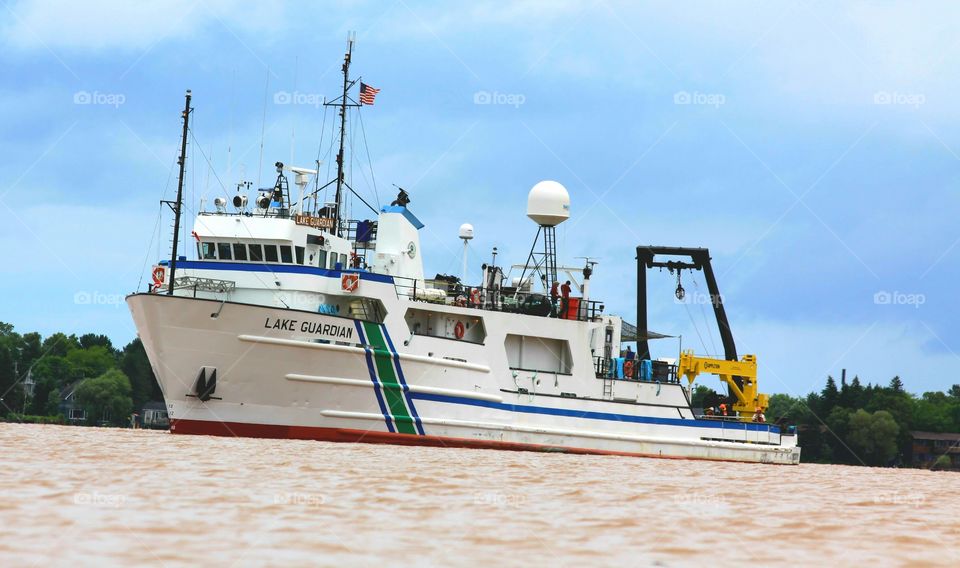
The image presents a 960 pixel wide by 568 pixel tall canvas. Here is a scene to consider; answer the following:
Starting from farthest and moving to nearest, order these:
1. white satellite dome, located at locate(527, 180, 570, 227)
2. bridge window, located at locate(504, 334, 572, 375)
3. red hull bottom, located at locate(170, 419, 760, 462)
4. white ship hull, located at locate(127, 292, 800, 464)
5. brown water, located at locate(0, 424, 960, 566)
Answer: white satellite dome, located at locate(527, 180, 570, 227) < bridge window, located at locate(504, 334, 572, 375) < red hull bottom, located at locate(170, 419, 760, 462) < white ship hull, located at locate(127, 292, 800, 464) < brown water, located at locate(0, 424, 960, 566)

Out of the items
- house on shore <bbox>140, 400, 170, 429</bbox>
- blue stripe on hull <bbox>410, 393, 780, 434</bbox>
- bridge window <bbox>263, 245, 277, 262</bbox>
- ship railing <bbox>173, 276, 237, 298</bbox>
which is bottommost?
blue stripe on hull <bbox>410, 393, 780, 434</bbox>

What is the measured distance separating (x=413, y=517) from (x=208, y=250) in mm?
21407

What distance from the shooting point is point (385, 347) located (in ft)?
104

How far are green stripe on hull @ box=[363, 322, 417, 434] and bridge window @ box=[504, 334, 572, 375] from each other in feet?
15.6

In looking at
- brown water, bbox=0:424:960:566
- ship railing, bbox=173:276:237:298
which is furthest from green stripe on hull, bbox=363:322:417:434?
brown water, bbox=0:424:960:566

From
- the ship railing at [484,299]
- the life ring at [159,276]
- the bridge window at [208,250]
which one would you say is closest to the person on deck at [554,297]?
the ship railing at [484,299]

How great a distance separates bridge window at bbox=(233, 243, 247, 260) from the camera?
32.5m

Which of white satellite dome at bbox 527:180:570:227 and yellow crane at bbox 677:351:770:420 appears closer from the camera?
white satellite dome at bbox 527:180:570:227

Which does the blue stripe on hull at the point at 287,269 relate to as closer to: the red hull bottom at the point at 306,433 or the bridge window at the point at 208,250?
the bridge window at the point at 208,250

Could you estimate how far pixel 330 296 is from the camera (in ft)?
106

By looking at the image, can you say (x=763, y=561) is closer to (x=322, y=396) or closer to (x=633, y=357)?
(x=322, y=396)

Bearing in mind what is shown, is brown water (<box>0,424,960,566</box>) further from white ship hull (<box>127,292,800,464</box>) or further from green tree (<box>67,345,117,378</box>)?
green tree (<box>67,345,117,378</box>)

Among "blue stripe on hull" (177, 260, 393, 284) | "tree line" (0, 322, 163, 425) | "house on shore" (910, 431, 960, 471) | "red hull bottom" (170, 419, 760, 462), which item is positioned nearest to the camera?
"red hull bottom" (170, 419, 760, 462)

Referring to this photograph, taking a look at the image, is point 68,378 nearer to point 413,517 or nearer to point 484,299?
point 484,299
